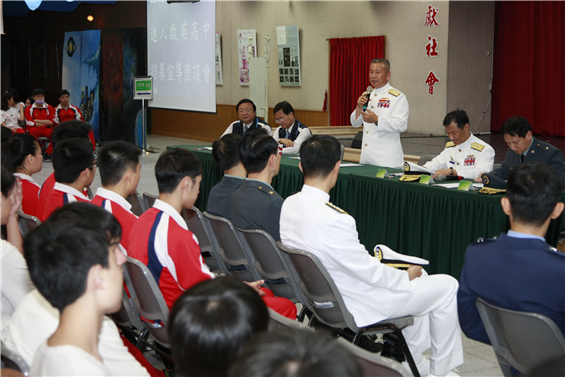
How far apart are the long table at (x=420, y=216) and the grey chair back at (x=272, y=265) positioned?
48.0 inches

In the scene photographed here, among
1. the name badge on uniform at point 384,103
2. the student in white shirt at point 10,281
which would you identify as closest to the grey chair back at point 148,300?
the student in white shirt at point 10,281

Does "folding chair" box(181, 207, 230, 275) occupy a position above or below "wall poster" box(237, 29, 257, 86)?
below

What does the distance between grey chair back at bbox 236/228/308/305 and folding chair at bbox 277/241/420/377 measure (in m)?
0.13

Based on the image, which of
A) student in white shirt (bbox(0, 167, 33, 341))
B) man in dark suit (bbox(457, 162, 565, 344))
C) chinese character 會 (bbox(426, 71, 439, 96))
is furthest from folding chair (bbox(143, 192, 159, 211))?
chinese character 會 (bbox(426, 71, 439, 96))

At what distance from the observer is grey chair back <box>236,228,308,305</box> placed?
230 cm

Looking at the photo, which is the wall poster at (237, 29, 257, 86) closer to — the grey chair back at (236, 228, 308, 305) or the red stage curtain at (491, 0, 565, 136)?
the red stage curtain at (491, 0, 565, 136)

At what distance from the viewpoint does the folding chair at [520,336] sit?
1501mm

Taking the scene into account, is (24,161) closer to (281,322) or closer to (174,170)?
(174,170)

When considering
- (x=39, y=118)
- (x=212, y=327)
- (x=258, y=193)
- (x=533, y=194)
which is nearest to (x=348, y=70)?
(x=39, y=118)

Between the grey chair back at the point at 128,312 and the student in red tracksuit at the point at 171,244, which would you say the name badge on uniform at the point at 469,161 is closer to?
the student in red tracksuit at the point at 171,244

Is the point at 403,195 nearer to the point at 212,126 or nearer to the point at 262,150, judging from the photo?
the point at 262,150

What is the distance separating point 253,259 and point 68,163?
1.08 metres

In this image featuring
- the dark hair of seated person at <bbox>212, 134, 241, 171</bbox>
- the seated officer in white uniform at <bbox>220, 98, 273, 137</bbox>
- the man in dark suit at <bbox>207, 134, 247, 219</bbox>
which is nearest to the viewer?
the man in dark suit at <bbox>207, 134, 247, 219</bbox>

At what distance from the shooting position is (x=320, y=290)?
209cm
